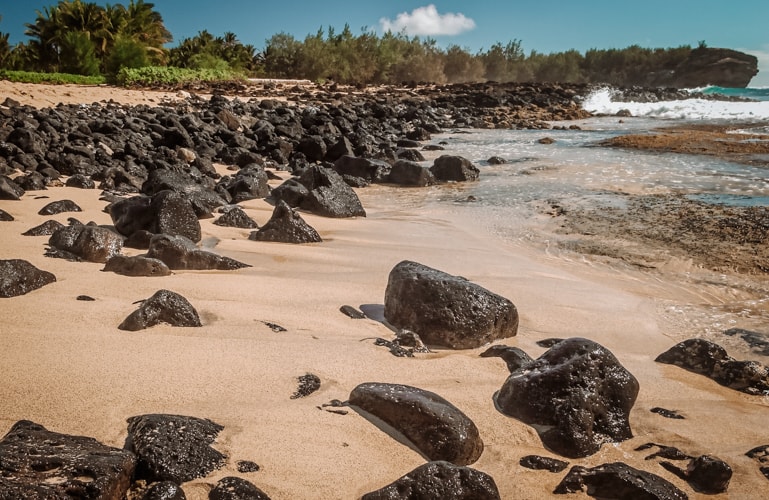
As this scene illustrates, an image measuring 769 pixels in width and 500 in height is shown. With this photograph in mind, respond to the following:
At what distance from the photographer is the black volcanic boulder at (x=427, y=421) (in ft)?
6.38

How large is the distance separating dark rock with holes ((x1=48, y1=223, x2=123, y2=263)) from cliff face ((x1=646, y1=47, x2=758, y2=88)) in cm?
6557

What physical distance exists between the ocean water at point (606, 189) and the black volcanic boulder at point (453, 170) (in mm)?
246

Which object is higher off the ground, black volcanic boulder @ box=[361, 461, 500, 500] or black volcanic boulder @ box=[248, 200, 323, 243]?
black volcanic boulder @ box=[248, 200, 323, 243]

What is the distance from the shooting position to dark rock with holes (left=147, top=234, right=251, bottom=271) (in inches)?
140

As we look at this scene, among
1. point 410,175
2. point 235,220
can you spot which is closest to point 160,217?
point 235,220

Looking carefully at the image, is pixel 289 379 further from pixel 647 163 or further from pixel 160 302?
pixel 647 163

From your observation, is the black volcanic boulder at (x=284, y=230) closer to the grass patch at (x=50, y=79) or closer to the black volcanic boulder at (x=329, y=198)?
the black volcanic boulder at (x=329, y=198)

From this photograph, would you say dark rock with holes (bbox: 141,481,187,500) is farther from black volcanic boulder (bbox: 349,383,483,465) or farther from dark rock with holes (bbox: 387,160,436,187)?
dark rock with holes (bbox: 387,160,436,187)

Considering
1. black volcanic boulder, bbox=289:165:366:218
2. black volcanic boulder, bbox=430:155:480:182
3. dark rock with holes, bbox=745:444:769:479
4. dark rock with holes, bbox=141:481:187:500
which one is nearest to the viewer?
dark rock with holes, bbox=141:481:187:500

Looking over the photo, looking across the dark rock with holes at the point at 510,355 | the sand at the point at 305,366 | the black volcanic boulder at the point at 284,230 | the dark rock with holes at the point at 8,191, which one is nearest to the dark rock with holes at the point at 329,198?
the black volcanic boulder at the point at 284,230

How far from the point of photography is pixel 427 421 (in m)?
1.98

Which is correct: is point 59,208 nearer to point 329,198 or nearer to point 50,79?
point 329,198

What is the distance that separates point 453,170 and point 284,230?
4557 millimetres

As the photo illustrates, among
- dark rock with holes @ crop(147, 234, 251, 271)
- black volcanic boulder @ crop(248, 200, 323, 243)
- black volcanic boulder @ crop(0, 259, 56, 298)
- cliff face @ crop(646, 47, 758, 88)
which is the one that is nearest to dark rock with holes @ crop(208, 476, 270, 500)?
black volcanic boulder @ crop(0, 259, 56, 298)
